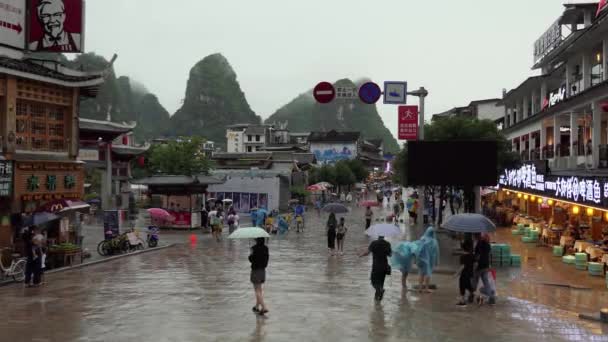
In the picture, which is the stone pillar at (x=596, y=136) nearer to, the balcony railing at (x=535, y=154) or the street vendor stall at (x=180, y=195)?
the balcony railing at (x=535, y=154)

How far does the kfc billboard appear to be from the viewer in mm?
22297

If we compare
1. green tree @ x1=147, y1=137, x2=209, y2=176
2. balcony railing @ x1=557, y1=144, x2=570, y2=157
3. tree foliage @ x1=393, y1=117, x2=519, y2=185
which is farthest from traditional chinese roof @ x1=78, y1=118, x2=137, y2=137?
balcony railing @ x1=557, y1=144, x2=570, y2=157

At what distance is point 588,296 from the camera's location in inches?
639

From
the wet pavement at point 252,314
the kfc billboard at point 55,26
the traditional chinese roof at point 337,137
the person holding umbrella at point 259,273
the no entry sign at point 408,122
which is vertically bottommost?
the wet pavement at point 252,314

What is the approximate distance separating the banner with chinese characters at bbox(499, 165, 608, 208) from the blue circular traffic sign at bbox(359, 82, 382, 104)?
7.40 metres

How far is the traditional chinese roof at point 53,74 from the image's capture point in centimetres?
1933

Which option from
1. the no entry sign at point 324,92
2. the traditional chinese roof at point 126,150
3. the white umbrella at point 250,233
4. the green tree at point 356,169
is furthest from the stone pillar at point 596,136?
the green tree at point 356,169

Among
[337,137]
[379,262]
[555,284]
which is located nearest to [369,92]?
[555,284]

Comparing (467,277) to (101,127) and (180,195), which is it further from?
(101,127)

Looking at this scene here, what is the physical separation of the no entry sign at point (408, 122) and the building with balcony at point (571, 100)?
25.6ft

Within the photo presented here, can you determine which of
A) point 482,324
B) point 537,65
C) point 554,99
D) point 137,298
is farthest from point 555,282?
point 537,65

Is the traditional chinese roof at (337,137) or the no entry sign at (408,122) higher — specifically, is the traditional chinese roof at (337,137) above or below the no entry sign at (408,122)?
above

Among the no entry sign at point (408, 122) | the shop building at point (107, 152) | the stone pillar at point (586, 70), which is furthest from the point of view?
the shop building at point (107, 152)

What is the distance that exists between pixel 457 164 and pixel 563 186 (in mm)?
5923
